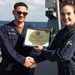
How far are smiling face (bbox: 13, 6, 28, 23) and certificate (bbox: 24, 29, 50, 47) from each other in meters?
0.20

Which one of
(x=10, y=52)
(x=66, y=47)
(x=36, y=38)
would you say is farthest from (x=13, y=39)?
(x=66, y=47)

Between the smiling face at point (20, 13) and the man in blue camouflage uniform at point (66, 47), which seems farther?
the smiling face at point (20, 13)

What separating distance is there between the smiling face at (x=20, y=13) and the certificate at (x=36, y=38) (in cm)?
20

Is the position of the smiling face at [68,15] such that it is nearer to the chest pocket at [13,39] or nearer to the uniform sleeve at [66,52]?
the uniform sleeve at [66,52]

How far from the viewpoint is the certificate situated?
4.36 meters

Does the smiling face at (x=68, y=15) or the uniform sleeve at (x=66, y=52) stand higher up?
the smiling face at (x=68, y=15)

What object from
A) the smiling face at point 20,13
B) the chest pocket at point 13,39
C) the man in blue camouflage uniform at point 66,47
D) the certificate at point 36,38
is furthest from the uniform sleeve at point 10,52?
the man in blue camouflage uniform at point 66,47

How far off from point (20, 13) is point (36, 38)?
1.43 ft

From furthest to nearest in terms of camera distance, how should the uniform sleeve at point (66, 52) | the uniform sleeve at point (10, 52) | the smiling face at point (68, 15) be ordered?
the uniform sleeve at point (10, 52) < the smiling face at point (68, 15) < the uniform sleeve at point (66, 52)

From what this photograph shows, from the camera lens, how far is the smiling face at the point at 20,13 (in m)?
4.34

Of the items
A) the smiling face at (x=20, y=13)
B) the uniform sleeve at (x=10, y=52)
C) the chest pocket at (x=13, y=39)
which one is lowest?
the uniform sleeve at (x=10, y=52)

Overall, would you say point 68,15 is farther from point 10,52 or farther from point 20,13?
point 10,52

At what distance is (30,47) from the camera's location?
14.5 ft

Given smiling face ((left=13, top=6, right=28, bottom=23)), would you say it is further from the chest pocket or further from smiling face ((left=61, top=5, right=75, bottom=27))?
smiling face ((left=61, top=5, right=75, bottom=27))
